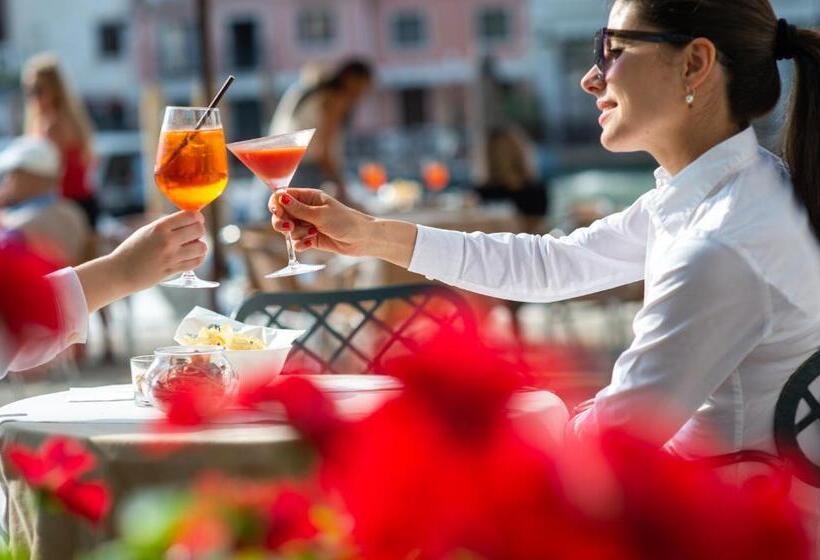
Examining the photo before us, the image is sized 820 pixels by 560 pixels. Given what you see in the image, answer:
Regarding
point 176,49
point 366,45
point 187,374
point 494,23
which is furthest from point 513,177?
point 176,49

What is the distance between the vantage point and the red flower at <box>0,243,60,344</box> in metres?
0.43

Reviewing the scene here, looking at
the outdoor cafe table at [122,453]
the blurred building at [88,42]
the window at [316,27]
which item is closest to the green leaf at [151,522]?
the outdoor cafe table at [122,453]

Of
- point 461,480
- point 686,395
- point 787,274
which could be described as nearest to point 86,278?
point 686,395

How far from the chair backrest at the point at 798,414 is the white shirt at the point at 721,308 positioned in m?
0.02

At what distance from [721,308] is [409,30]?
38.7 metres

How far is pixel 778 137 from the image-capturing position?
181 centimetres

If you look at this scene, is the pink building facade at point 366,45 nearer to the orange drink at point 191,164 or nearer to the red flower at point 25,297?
the orange drink at point 191,164

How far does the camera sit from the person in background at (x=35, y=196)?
5.57 m

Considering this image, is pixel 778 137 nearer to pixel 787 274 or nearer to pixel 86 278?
pixel 787 274

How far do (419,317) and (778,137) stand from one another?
37.6 inches

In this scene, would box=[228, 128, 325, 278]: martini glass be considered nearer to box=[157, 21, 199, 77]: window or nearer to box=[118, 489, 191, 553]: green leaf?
box=[118, 489, 191, 553]: green leaf

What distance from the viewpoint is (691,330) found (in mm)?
1487

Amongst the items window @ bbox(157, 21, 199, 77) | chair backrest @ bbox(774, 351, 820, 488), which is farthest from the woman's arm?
window @ bbox(157, 21, 199, 77)

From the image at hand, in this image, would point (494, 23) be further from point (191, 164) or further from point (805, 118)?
point (805, 118)
